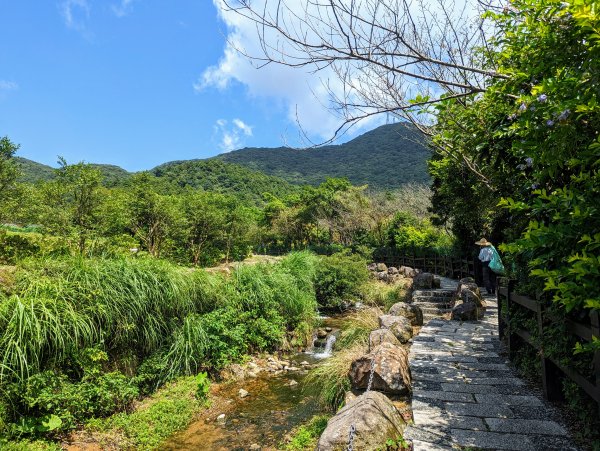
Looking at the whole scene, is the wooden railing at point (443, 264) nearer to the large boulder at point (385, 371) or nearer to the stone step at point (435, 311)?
the stone step at point (435, 311)

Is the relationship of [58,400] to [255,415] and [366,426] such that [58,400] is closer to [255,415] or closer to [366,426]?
[255,415]

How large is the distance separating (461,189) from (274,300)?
5833 mm

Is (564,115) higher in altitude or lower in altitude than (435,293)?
higher

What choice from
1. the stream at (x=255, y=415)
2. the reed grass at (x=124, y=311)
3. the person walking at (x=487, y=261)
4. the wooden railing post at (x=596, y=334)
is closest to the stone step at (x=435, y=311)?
the person walking at (x=487, y=261)

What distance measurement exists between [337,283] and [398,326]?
7.35 metres

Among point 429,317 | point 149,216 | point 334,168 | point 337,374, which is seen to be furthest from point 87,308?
point 334,168

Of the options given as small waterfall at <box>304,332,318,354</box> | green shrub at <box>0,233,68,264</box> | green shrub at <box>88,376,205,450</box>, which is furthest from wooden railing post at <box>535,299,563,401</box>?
green shrub at <box>0,233,68,264</box>

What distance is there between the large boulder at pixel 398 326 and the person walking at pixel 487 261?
360 centimetres

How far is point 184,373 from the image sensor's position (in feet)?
21.4

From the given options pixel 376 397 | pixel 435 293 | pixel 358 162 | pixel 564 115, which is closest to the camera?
pixel 564 115

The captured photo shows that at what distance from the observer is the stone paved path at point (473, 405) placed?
8.96ft

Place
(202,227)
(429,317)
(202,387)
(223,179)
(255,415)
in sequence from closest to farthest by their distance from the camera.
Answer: (255,415) → (202,387) → (429,317) → (202,227) → (223,179)

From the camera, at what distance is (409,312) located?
7.58 metres

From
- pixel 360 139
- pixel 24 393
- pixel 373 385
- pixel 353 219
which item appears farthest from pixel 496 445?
pixel 360 139
